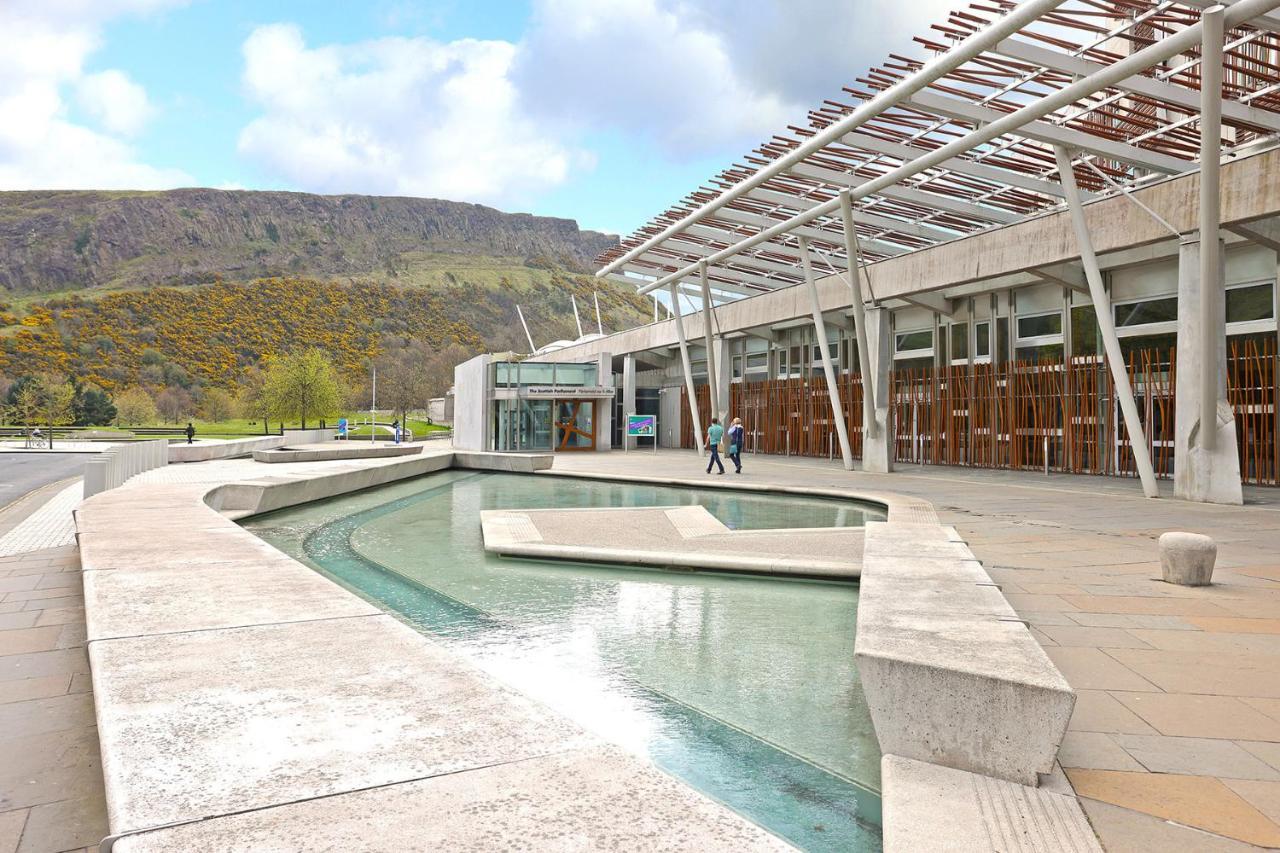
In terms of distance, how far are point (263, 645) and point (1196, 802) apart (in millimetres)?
3789

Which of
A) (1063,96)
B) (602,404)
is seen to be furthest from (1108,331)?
(602,404)

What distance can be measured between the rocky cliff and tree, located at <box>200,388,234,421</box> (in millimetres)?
41224

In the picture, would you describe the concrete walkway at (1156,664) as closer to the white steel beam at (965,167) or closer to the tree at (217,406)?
the white steel beam at (965,167)

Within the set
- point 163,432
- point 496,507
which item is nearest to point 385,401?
point 163,432

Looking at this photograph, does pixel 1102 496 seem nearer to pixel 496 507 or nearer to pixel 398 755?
pixel 496 507

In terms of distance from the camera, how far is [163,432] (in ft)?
195

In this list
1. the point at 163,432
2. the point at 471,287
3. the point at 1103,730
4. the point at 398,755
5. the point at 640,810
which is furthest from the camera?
the point at 471,287

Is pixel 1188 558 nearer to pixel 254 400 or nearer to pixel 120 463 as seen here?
pixel 120 463

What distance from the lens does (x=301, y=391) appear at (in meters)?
64.0

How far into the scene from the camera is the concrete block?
8.79ft

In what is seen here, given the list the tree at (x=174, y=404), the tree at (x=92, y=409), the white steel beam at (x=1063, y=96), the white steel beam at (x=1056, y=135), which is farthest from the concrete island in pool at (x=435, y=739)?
the tree at (x=174, y=404)

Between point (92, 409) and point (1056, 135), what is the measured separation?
77153 mm

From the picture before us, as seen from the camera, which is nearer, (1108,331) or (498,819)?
(498,819)

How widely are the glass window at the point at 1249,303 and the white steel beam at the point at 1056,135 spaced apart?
4197mm
